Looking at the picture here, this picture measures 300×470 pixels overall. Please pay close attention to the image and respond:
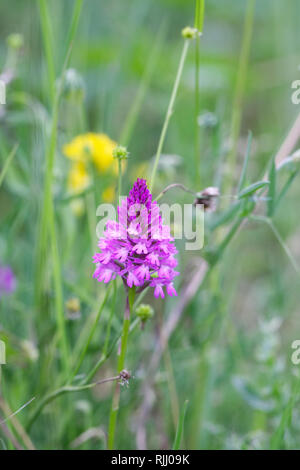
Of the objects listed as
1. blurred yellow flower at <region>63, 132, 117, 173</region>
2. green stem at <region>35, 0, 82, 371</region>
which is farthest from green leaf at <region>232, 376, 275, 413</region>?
blurred yellow flower at <region>63, 132, 117, 173</region>

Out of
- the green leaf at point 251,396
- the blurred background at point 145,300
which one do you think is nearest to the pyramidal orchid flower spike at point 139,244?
the blurred background at point 145,300

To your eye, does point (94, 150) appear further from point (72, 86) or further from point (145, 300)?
point (145, 300)

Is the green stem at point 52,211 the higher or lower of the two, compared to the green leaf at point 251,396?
higher

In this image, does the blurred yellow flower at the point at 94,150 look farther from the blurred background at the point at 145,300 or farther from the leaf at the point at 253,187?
the leaf at the point at 253,187

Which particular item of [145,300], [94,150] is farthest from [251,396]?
[94,150]

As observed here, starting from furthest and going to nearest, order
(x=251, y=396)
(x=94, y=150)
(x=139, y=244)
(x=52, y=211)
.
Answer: (x=94, y=150)
(x=251, y=396)
(x=52, y=211)
(x=139, y=244)

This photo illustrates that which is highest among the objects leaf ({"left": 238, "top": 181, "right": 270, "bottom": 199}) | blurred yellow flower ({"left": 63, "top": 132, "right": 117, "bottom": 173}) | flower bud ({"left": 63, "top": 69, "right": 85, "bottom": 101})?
flower bud ({"left": 63, "top": 69, "right": 85, "bottom": 101})

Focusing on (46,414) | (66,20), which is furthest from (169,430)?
(66,20)

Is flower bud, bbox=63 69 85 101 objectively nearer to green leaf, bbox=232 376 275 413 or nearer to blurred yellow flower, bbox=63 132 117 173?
blurred yellow flower, bbox=63 132 117 173
